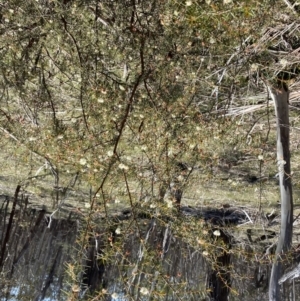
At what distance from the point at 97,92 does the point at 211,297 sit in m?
2.18

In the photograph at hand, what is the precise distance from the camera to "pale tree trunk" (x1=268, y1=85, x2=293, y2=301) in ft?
6.38

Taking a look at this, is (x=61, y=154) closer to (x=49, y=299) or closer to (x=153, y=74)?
(x=153, y=74)

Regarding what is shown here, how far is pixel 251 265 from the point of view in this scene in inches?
153

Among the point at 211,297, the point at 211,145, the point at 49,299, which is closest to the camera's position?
the point at 211,145

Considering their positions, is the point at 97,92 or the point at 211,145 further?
the point at 211,145

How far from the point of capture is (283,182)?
2.15 m

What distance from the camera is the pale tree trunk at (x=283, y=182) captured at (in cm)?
195

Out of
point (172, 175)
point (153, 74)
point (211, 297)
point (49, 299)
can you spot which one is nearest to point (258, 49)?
point (153, 74)

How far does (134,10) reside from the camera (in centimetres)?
188

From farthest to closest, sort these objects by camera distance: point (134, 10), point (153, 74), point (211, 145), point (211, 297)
A: 1. point (211, 297)
2. point (211, 145)
3. point (153, 74)
4. point (134, 10)

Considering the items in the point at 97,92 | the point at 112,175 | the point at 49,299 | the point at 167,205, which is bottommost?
the point at 49,299

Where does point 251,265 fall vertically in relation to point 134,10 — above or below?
below

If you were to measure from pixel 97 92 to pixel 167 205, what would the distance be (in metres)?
0.53

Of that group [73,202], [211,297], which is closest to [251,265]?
[211,297]
